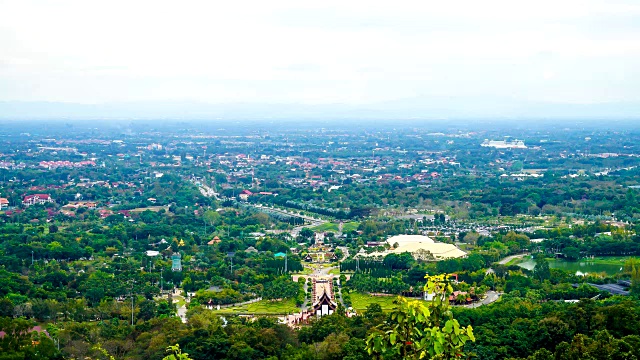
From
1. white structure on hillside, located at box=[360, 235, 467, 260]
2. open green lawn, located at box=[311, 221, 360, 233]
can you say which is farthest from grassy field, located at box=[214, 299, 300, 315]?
open green lawn, located at box=[311, 221, 360, 233]

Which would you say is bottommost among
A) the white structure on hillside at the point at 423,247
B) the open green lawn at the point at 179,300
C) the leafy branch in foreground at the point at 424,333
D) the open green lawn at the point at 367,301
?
the open green lawn at the point at 179,300

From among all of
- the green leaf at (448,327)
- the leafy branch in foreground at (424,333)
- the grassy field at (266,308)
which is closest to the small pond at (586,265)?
the grassy field at (266,308)

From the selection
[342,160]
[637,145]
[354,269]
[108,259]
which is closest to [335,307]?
[354,269]

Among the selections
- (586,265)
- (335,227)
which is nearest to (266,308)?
(586,265)

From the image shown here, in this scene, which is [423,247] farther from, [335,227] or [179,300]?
[179,300]

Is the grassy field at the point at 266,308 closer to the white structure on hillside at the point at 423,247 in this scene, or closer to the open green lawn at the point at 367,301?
the open green lawn at the point at 367,301

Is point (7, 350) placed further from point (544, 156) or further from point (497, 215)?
point (544, 156)
